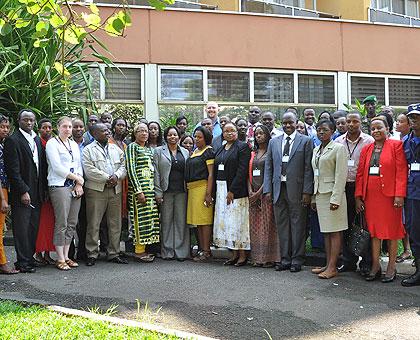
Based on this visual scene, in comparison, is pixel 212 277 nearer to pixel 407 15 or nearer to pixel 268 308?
pixel 268 308

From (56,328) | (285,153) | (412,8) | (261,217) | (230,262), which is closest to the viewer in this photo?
(56,328)

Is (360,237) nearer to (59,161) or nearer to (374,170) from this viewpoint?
(374,170)

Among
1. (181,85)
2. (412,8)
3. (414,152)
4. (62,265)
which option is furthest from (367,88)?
(62,265)

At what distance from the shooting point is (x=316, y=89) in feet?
49.1

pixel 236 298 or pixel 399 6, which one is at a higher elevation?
pixel 399 6

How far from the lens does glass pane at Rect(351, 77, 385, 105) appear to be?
601 inches

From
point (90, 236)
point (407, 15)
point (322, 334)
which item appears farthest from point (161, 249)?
point (407, 15)

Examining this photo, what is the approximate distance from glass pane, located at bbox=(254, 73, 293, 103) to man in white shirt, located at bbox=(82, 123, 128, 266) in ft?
23.1

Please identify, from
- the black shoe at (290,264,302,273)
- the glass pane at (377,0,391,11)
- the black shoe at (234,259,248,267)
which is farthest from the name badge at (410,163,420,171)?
the glass pane at (377,0,391,11)

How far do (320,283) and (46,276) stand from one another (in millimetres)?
3501

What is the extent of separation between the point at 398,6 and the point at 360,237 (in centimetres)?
1276

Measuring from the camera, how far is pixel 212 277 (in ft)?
23.2

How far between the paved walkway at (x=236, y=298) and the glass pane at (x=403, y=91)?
9.51 metres

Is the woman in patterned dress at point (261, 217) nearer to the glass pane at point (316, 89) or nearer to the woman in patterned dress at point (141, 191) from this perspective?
the woman in patterned dress at point (141, 191)
